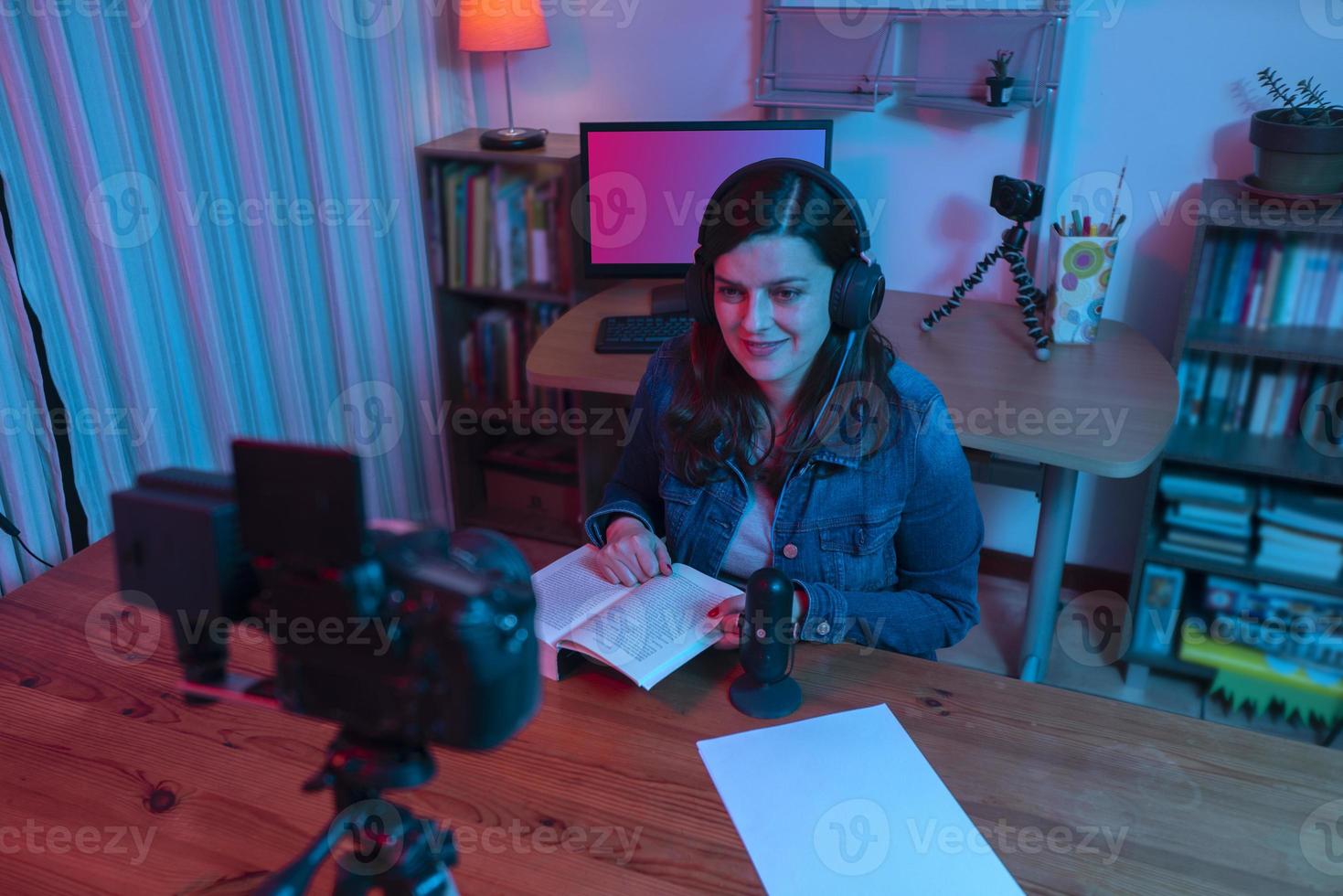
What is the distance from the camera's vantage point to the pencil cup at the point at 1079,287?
86.7 inches

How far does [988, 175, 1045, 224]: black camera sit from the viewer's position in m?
2.22

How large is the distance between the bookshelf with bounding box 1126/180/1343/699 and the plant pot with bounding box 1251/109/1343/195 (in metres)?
0.06

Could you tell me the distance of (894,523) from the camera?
1.42 meters

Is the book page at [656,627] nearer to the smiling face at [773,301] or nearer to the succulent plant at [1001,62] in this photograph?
the smiling face at [773,301]

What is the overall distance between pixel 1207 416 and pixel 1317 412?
0.22 meters

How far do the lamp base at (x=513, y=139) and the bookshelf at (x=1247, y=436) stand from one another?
161 centimetres

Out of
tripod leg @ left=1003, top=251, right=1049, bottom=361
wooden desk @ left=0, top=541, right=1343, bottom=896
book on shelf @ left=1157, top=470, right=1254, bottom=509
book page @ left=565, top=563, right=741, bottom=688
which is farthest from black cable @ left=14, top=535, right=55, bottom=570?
book on shelf @ left=1157, top=470, right=1254, bottom=509

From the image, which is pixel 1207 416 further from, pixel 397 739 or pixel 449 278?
pixel 397 739

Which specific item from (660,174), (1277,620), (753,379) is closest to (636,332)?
(660,174)

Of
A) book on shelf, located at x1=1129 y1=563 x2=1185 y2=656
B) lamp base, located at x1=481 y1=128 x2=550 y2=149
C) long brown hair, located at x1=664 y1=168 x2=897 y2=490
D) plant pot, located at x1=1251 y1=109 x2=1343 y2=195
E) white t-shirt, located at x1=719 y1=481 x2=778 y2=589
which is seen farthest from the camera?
lamp base, located at x1=481 y1=128 x2=550 y2=149

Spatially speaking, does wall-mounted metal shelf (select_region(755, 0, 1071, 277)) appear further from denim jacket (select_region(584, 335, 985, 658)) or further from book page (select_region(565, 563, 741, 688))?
book page (select_region(565, 563, 741, 688))

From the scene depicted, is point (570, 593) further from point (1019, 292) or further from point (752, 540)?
point (1019, 292)

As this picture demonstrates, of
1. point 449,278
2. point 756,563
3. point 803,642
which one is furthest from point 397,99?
point 803,642

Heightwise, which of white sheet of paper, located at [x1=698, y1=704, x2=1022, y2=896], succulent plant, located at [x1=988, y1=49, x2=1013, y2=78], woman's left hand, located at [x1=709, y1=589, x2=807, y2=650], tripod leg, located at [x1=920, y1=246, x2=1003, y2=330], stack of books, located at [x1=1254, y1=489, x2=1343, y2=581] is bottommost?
stack of books, located at [x1=1254, y1=489, x2=1343, y2=581]
